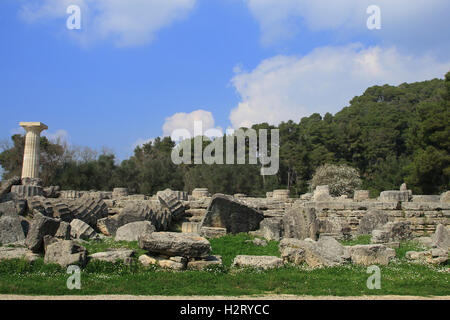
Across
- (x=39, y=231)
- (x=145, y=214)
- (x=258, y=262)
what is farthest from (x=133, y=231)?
(x=258, y=262)

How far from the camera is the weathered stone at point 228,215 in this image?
15086mm

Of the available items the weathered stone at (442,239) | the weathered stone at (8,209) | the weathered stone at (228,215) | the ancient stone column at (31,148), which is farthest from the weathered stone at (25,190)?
the weathered stone at (442,239)

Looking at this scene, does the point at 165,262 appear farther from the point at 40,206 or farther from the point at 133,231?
the point at 40,206

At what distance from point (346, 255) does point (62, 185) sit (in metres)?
33.4

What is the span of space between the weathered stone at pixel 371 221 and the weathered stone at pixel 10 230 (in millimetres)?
12307

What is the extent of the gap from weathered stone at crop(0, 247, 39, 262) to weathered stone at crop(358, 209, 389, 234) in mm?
11885

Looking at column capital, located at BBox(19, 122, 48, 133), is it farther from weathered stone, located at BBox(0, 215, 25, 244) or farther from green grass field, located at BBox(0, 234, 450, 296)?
green grass field, located at BBox(0, 234, 450, 296)

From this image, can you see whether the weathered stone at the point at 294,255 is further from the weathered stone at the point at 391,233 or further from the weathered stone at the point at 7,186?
the weathered stone at the point at 7,186

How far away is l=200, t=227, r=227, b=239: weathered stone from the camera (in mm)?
14180

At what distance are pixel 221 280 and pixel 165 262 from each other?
5.05ft
